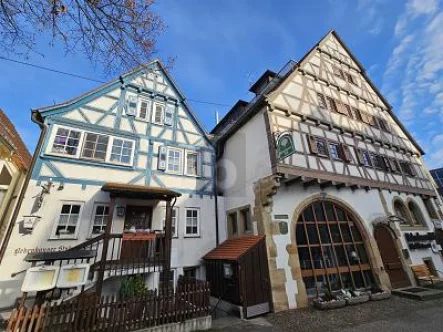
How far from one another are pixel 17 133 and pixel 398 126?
2594 centimetres

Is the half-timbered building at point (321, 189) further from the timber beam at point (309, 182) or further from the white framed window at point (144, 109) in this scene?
the white framed window at point (144, 109)

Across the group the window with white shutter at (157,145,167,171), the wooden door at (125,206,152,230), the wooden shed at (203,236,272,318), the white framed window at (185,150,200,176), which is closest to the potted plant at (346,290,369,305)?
the wooden shed at (203,236,272,318)

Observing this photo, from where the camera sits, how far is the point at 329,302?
797cm

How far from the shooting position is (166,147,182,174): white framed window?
10969 mm

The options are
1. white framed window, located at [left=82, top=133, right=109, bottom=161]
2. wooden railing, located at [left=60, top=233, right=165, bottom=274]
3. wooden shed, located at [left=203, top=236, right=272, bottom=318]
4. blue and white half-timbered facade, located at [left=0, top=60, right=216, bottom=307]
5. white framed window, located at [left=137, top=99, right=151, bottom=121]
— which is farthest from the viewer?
white framed window, located at [left=137, top=99, right=151, bottom=121]

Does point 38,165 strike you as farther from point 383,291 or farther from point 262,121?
point 383,291

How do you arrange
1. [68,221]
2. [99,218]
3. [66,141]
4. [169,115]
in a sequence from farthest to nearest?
[169,115] < [66,141] < [99,218] < [68,221]

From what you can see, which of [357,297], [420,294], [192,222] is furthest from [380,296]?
[192,222]

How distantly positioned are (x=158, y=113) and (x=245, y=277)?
906 cm

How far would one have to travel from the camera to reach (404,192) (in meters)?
13.8

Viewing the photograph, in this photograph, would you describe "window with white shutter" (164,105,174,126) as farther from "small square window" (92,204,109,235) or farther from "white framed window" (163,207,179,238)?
"small square window" (92,204,109,235)

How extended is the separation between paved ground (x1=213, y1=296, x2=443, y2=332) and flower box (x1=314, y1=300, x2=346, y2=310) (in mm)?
186

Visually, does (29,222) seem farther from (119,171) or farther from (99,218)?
(119,171)

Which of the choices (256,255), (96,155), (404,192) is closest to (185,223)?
(256,255)
